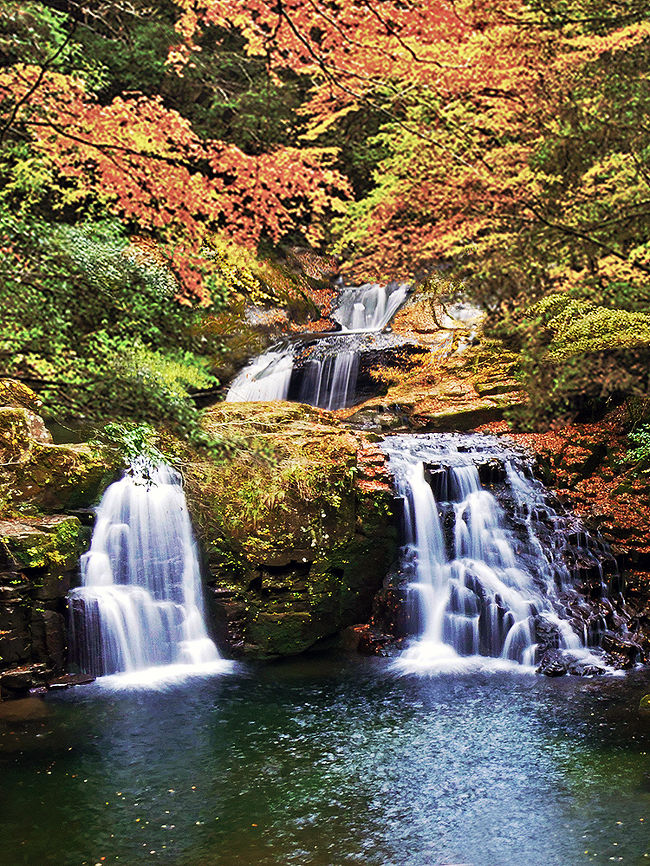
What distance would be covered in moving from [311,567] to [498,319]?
5009 millimetres

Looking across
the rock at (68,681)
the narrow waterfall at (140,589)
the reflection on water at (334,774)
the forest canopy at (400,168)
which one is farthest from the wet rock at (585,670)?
the rock at (68,681)

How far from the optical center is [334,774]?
625 centimetres

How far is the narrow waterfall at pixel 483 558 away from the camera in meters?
9.54

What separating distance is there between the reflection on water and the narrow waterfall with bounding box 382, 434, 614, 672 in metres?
1.00

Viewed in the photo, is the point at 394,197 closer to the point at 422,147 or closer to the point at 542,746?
the point at 422,147

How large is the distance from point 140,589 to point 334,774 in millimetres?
4199

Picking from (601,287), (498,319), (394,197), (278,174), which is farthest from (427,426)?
(278,174)

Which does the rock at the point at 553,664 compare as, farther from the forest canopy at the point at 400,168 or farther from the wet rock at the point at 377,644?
the forest canopy at the point at 400,168

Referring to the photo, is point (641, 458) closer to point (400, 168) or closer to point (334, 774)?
point (400, 168)

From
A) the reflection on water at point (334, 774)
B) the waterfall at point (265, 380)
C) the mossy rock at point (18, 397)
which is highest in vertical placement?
the waterfall at point (265, 380)

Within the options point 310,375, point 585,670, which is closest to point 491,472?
point 585,670

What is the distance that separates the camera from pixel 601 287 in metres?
6.52

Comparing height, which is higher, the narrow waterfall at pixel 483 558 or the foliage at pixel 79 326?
the foliage at pixel 79 326

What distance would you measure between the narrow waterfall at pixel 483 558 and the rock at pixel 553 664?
145 millimetres
